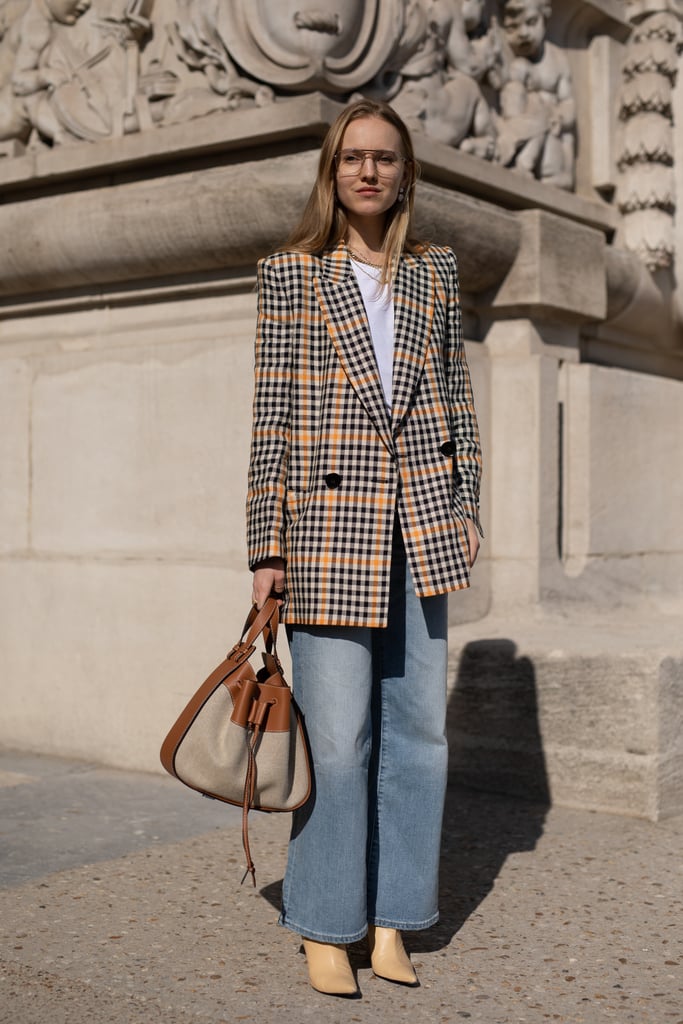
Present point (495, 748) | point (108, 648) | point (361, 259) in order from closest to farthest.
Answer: point (361, 259) < point (495, 748) < point (108, 648)

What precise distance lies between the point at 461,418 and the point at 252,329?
66.1 inches

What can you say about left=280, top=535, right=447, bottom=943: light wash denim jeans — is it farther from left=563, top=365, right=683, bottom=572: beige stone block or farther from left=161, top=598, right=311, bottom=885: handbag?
left=563, top=365, right=683, bottom=572: beige stone block

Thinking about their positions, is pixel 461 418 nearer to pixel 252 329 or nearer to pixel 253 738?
pixel 253 738

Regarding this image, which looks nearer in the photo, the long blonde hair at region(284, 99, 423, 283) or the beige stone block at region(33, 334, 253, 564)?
the long blonde hair at region(284, 99, 423, 283)

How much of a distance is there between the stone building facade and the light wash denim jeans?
1335 millimetres

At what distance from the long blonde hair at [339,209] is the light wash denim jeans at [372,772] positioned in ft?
2.08

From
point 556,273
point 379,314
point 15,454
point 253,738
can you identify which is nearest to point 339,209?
point 379,314

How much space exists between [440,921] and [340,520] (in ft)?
3.43

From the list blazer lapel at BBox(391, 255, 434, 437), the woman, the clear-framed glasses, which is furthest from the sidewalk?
the clear-framed glasses

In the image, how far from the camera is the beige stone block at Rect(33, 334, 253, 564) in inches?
179

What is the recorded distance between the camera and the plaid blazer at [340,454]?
9.01ft

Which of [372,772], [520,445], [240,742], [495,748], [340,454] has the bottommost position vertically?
[495,748]

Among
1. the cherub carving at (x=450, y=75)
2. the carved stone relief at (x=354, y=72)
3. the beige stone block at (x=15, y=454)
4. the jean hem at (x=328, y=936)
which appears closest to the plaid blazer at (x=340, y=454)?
the jean hem at (x=328, y=936)

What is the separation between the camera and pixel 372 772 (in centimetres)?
295
